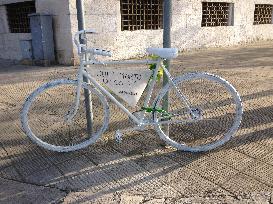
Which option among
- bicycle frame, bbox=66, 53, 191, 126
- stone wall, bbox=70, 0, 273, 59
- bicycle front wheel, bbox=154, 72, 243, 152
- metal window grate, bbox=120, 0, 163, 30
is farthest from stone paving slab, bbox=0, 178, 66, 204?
metal window grate, bbox=120, 0, 163, 30

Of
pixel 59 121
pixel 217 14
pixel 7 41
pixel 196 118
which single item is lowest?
pixel 59 121

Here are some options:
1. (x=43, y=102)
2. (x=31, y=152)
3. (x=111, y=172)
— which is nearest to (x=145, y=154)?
(x=111, y=172)

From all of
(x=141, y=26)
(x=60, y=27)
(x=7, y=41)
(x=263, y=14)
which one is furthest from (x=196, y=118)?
(x=263, y=14)

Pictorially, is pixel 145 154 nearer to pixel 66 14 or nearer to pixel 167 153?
pixel 167 153

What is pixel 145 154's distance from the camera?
2.99 metres

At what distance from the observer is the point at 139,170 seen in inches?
106

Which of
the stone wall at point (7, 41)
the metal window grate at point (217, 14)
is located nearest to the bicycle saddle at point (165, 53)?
the stone wall at point (7, 41)

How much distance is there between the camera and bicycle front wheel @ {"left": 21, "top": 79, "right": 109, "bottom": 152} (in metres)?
2.87

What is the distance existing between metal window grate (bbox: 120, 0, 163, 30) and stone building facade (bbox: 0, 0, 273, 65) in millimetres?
30

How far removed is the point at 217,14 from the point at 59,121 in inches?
412

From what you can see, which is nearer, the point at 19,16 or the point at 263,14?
the point at 19,16

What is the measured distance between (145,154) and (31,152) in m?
1.24

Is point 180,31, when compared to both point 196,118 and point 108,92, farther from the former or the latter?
point 108,92

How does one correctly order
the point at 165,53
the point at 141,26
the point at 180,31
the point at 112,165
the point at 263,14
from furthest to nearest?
the point at 263,14, the point at 180,31, the point at 141,26, the point at 112,165, the point at 165,53
